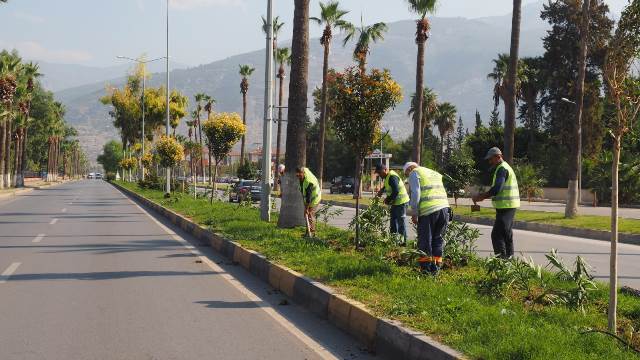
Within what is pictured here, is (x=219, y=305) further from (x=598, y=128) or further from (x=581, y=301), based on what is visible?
(x=598, y=128)

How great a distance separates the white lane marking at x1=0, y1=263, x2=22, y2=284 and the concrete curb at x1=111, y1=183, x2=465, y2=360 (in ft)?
11.7

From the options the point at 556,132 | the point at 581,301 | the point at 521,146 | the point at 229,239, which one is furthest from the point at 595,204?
the point at 581,301

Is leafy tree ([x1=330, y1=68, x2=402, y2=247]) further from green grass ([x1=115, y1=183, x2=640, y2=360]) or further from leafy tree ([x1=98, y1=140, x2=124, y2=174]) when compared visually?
leafy tree ([x1=98, y1=140, x2=124, y2=174])

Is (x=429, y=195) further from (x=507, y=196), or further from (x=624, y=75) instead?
(x=624, y=75)

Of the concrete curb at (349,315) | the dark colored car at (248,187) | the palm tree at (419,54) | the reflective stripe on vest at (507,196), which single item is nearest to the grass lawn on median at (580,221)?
the palm tree at (419,54)

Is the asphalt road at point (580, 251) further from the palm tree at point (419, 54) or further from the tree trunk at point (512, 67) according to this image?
the palm tree at point (419, 54)

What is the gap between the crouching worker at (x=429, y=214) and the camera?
9.05 m

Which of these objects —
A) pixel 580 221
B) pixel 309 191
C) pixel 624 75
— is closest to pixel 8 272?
pixel 309 191

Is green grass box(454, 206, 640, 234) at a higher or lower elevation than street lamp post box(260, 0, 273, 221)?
lower

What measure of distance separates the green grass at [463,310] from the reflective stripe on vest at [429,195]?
85 centimetres

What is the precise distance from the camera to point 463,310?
668cm

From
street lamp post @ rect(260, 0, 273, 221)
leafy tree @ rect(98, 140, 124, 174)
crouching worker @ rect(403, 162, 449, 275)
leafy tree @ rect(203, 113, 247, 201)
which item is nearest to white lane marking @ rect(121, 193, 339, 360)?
crouching worker @ rect(403, 162, 449, 275)

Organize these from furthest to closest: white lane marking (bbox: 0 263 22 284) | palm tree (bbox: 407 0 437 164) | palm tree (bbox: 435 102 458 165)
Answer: palm tree (bbox: 435 102 458 165) < palm tree (bbox: 407 0 437 164) < white lane marking (bbox: 0 263 22 284)

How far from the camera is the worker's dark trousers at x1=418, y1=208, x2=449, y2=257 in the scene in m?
9.05
